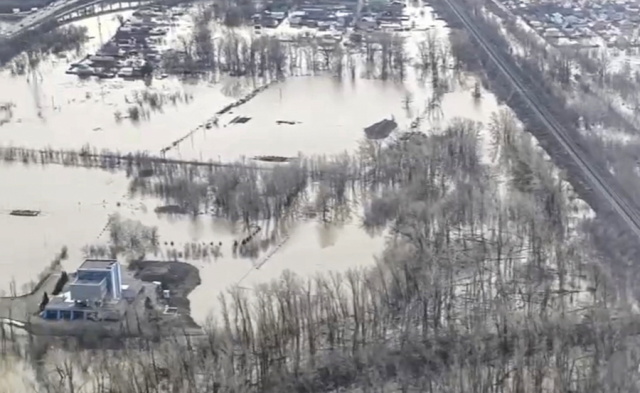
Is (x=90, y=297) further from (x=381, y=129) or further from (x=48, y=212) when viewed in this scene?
(x=381, y=129)

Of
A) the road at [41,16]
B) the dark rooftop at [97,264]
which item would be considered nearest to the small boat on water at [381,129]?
the dark rooftop at [97,264]

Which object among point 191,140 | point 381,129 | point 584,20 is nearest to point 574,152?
point 381,129

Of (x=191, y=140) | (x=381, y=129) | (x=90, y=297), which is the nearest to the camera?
(x=90, y=297)

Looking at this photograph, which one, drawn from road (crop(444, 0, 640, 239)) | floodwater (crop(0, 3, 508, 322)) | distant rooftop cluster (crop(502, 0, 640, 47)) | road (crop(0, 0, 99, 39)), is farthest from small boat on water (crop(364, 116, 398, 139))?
road (crop(0, 0, 99, 39))

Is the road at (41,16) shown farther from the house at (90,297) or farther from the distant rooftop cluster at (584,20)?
the house at (90,297)

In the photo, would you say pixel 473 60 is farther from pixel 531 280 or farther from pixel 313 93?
pixel 531 280

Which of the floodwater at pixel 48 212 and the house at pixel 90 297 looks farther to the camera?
the floodwater at pixel 48 212
